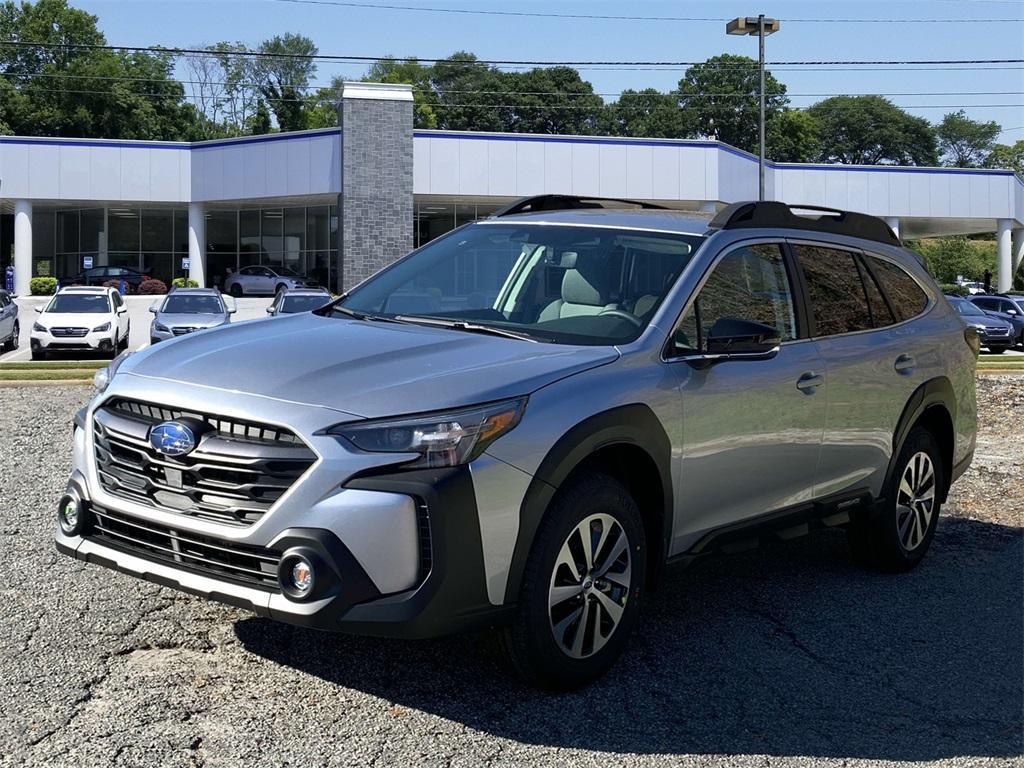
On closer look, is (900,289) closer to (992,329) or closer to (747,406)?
(747,406)

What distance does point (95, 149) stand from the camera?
5009cm

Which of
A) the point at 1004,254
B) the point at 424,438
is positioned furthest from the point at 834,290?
the point at 1004,254

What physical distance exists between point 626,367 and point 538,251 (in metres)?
1.09

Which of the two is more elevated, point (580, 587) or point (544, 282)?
point (544, 282)

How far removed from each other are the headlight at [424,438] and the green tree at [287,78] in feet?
332

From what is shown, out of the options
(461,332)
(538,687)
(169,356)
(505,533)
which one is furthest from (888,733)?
(169,356)

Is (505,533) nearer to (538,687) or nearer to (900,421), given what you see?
(538,687)

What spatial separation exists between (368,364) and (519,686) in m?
1.35

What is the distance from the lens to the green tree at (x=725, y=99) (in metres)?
106

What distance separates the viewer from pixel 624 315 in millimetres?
4863

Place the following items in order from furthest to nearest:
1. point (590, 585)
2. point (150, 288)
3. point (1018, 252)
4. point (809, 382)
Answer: point (1018, 252) < point (150, 288) < point (809, 382) < point (590, 585)

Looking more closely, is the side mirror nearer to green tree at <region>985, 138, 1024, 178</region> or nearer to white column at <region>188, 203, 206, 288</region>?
white column at <region>188, 203, 206, 288</region>

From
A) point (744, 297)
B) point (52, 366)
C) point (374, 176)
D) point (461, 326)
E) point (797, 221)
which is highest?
point (374, 176)

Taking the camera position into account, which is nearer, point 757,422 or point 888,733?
point 888,733
